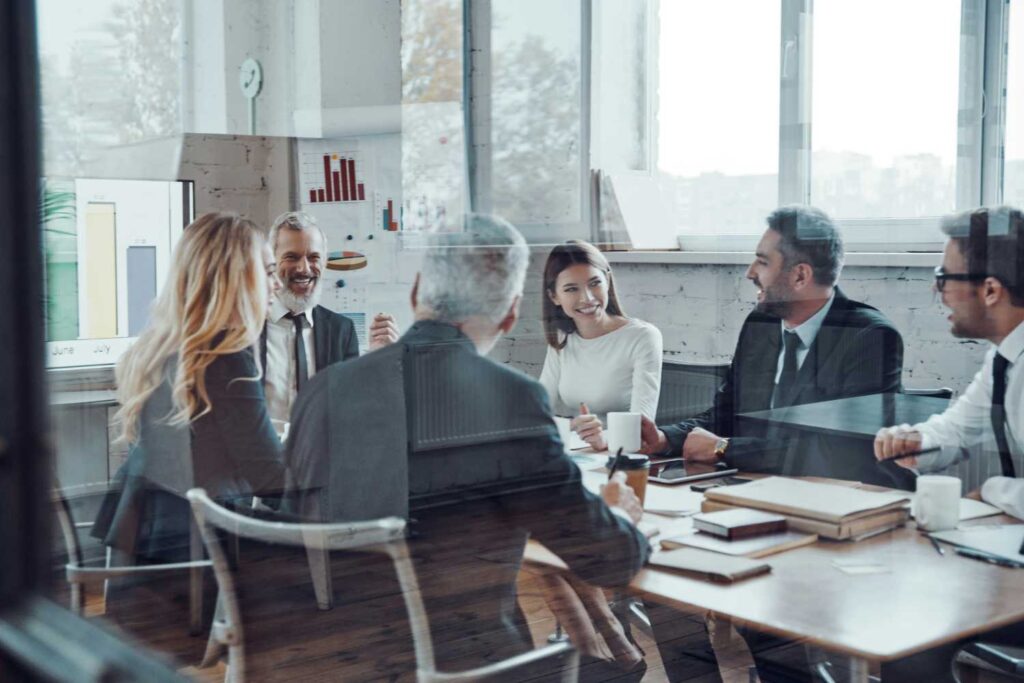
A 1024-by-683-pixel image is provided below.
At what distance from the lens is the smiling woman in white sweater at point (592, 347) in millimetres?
1556

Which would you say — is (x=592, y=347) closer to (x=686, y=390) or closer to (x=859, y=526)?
(x=686, y=390)

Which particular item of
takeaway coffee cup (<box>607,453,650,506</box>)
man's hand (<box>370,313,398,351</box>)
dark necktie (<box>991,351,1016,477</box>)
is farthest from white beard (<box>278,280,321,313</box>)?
dark necktie (<box>991,351,1016,477</box>)

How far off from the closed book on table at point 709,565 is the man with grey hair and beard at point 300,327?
1.74 ft

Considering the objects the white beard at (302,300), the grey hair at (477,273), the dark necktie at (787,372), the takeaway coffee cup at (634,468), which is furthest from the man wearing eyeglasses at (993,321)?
the white beard at (302,300)

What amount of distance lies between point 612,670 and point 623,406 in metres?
0.47

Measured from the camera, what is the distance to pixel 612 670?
5.70 ft

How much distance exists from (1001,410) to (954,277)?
0.19 metres

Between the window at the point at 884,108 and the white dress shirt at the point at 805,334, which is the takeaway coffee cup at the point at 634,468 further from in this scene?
the window at the point at 884,108

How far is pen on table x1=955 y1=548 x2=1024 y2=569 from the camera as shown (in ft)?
4.48

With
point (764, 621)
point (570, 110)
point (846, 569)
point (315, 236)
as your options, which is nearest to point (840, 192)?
point (570, 110)

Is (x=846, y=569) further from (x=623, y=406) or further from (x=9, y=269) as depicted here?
(x=9, y=269)

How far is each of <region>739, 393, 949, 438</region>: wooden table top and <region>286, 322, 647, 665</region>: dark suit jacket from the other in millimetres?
286

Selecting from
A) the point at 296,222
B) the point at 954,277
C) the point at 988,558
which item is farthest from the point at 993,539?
the point at 296,222

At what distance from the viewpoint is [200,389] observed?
160cm
